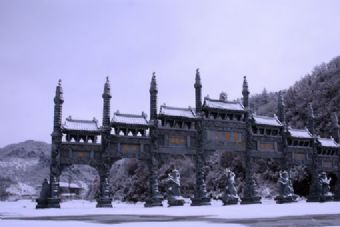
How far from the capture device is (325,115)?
56469 millimetres

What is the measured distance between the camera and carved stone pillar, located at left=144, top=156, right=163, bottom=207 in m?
30.4

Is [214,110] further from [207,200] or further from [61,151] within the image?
[61,151]

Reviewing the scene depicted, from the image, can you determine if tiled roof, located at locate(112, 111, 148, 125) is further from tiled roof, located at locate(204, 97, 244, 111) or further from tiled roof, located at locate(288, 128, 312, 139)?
tiled roof, located at locate(288, 128, 312, 139)

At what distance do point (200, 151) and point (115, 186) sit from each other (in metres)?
38.1

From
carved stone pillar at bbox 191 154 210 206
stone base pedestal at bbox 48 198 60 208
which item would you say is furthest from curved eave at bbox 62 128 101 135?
carved stone pillar at bbox 191 154 210 206

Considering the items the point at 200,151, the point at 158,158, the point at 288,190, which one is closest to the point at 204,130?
the point at 200,151

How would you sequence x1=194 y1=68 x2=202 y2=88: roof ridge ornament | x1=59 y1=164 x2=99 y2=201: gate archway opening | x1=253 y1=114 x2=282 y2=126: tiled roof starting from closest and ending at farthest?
x1=194 y1=68 x2=202 y2=88: roof ridge ornament
x1=253 y1=114 x2=282 y2=126: tiled roof
x1=59 y1=164 x2=99 y2=201: gate archway opening

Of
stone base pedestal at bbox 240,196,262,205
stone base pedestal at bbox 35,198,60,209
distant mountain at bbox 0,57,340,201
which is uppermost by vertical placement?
distant mountain at bbox 0,57,340,201

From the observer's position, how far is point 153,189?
3083 centimetres

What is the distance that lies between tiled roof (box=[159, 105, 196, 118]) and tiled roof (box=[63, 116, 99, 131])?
571cm

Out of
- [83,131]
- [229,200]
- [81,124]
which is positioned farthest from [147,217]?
[229,200]

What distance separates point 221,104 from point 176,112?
4.84 meters

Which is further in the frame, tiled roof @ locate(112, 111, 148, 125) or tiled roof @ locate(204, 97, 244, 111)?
tiled roof @ locate(204, 97, 244, 111)

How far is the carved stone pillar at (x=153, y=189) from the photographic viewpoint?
30.4 meters
